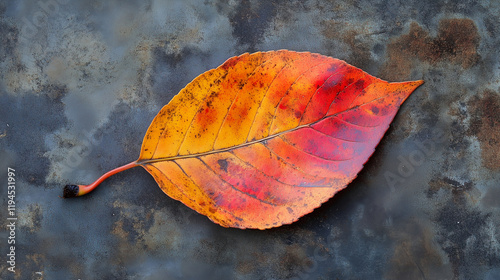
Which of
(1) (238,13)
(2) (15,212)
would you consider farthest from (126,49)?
(2) (15,212)

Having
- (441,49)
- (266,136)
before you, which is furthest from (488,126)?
(266,136)

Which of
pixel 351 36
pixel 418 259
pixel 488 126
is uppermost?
pixel 351 36

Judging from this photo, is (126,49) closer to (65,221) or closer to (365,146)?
(65,221)

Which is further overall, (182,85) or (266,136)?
(182,85)

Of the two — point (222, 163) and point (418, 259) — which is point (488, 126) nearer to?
point (418, 259)

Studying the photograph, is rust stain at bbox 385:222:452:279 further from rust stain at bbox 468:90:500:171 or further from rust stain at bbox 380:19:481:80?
rust stain at bbox 380:19:481:80

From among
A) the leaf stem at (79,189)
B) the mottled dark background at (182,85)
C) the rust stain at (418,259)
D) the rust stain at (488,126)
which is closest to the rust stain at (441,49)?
the mottled dark background at (182,85)
